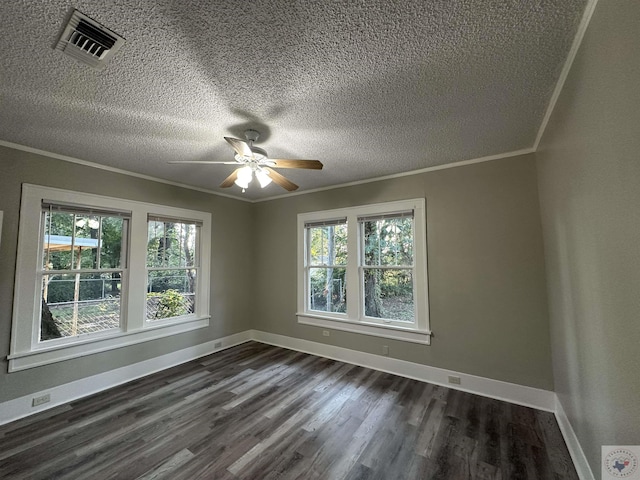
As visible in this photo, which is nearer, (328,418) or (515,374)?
(328,418)

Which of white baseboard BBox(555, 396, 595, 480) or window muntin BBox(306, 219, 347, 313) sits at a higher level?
window muntin BBox(306, 219, 347, 313)

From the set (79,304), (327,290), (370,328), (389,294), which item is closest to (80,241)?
(79,304)

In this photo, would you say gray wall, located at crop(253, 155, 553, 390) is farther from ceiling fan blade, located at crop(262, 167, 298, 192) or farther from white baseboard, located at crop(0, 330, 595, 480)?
ceiling fan blade, located at crop(262, 167, 298, 192)

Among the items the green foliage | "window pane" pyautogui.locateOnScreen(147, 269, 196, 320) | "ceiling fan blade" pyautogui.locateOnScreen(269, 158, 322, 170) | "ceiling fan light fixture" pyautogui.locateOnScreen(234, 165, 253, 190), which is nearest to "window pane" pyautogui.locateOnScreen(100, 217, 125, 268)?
"window pane" pyautogui.locateOnScreen(147, 269, 196, 320)

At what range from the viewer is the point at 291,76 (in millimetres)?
1632

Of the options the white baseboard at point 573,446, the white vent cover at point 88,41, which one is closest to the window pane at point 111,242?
the white vent cover at point 88,41

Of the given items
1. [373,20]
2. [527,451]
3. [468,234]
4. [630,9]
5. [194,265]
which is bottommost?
[527,451]

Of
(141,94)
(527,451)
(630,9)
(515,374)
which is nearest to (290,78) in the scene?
(141,94)

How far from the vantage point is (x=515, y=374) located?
2.71 m

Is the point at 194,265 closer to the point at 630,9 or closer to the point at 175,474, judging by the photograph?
the point at 175,474

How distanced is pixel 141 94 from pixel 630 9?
98.8 inches

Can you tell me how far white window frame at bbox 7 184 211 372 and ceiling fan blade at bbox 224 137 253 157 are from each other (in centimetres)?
220

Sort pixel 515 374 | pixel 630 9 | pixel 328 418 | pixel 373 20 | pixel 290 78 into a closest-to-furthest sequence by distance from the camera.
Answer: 1. pixel 630 9
2. pixel 373 20
3. pixel 290 78
4. pixel 328 418
5. pixel 515 374

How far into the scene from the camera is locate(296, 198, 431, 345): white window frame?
329cm
